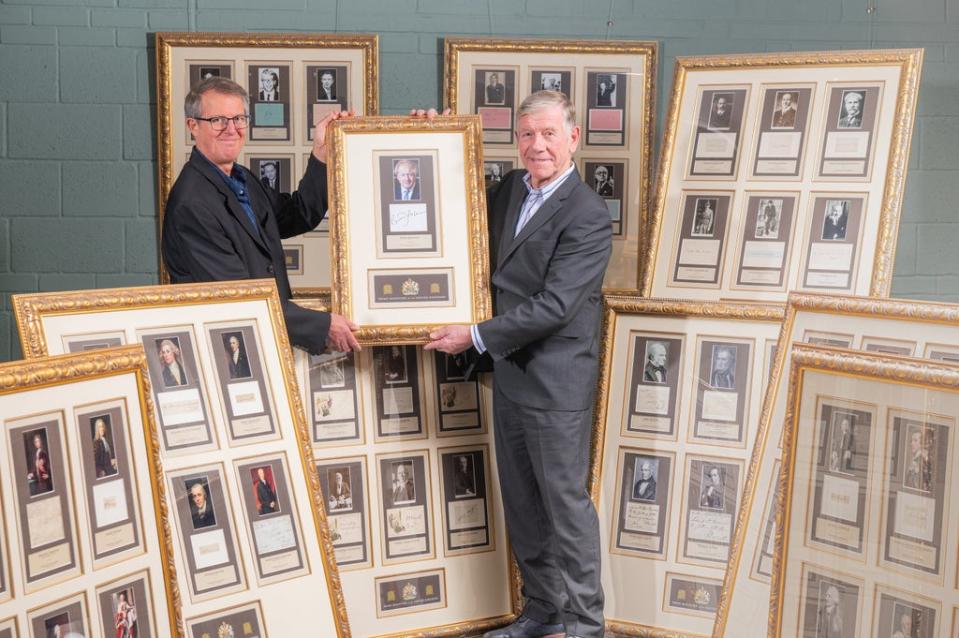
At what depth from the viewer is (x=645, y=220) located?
403 centimetres

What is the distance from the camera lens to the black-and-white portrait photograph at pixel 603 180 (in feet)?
13.2

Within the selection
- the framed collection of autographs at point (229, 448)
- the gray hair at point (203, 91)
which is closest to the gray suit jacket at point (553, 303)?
the framed collection of autographs at point (229, 448)

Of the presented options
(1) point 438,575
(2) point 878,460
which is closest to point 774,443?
(2) point 878,460

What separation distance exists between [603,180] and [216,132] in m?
1.60

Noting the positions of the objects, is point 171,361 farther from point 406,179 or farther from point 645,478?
point 645,478

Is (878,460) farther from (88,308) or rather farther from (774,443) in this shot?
(88,308)

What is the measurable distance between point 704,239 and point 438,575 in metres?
1.54

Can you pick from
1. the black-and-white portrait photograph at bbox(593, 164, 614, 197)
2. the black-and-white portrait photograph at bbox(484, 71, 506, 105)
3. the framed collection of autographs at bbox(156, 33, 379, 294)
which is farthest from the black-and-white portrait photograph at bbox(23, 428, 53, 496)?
the black-and-white portrait photograph at bbox(593, 164, 614, 197)

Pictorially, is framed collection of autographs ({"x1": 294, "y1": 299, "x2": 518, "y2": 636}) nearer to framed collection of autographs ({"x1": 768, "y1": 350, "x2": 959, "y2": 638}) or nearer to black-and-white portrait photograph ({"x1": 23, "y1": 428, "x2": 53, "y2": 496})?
black-and-white portrait photograph ({"x1": 23, "y1": 428, "x2": 53, "y2": 496})

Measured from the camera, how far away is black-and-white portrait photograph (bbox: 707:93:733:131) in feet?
11.8

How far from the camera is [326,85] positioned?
394cm

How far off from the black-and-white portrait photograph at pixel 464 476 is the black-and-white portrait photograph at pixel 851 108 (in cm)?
177

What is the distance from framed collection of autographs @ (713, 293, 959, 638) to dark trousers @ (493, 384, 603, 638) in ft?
2.27

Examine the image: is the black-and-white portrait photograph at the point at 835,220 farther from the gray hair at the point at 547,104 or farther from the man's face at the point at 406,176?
the man's face at the point at 406,176
